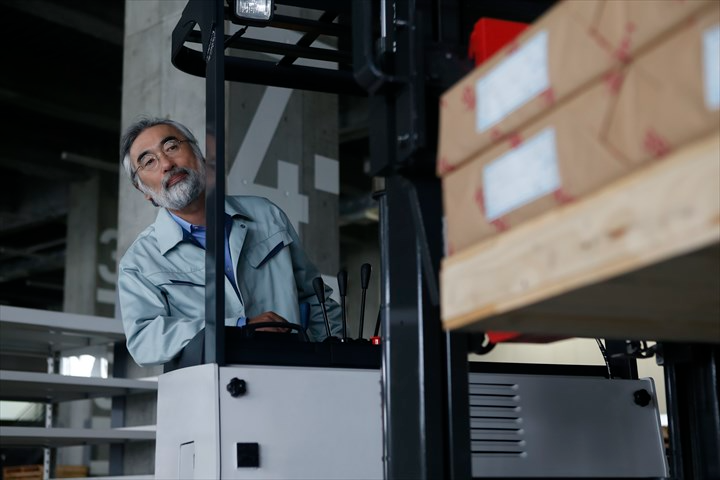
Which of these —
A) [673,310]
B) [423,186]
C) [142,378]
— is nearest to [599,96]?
[673,310]

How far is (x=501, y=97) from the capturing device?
1.02 meters

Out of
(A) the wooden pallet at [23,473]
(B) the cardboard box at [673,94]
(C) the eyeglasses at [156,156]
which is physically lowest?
(A) the wooden pallet at [23,473]

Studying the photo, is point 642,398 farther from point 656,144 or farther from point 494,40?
point 656,144

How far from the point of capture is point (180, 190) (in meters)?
2.75

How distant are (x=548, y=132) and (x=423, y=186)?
474 millimetres

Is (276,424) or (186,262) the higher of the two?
(186,262)

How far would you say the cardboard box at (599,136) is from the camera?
800 mm

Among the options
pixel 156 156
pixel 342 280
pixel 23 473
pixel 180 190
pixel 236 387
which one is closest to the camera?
pixel 236 387

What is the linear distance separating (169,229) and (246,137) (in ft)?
6.89

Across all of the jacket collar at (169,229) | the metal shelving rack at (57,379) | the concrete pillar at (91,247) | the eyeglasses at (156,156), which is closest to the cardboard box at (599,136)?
the jacket collar at (169,229)

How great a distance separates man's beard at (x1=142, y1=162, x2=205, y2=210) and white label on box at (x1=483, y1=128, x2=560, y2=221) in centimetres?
180

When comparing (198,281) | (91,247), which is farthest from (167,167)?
(91,247)

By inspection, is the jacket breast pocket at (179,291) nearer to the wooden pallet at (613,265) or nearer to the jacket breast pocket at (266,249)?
the jacket breast pocket at (266,249)

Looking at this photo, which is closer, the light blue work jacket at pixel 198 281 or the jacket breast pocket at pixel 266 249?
the light blue work jacket at pixel 198 281
